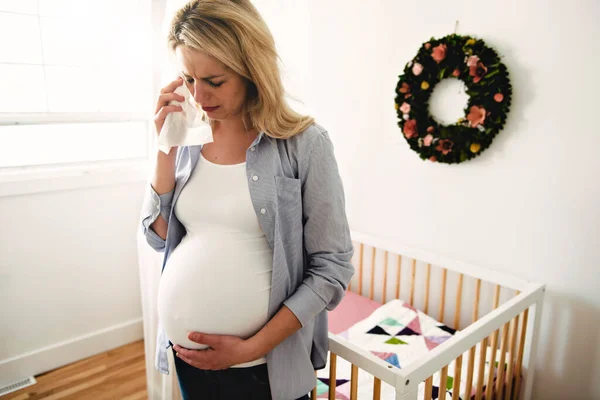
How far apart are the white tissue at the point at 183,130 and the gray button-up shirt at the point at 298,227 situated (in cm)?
6

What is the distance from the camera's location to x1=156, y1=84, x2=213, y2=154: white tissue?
100 cm

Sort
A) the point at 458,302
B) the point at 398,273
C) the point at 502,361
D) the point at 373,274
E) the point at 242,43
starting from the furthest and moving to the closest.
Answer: the point at 373,274 < the point at 398,273 < the point at 458,302 < the point at 502,361 < the point at 242,43

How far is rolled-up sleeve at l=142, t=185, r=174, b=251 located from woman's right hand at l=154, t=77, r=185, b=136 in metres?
0.14

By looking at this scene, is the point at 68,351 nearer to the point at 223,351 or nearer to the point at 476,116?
the point at 223,351

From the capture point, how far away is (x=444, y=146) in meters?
1.83

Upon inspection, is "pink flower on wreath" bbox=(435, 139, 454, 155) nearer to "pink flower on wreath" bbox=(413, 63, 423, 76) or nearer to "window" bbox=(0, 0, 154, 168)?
"pink flower on wreath" bbox=(413, 63, 423, 76)

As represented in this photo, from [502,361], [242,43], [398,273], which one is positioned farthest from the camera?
[398,273]

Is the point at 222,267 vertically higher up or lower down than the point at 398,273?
higher up

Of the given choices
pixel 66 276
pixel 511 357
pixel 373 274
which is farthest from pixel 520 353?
pixel 66 276

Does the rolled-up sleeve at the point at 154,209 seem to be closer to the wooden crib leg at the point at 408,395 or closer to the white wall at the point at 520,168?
the wooden crib leg at the point at 408,395

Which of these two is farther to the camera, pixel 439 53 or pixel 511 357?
pixel 439 53

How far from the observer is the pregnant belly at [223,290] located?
966 millimetres

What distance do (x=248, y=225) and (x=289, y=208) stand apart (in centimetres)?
9

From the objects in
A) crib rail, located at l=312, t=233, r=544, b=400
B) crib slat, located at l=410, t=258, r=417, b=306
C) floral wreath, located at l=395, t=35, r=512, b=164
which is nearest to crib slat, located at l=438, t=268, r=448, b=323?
crib rail, located at l=312, t=233, r=544, b=400
